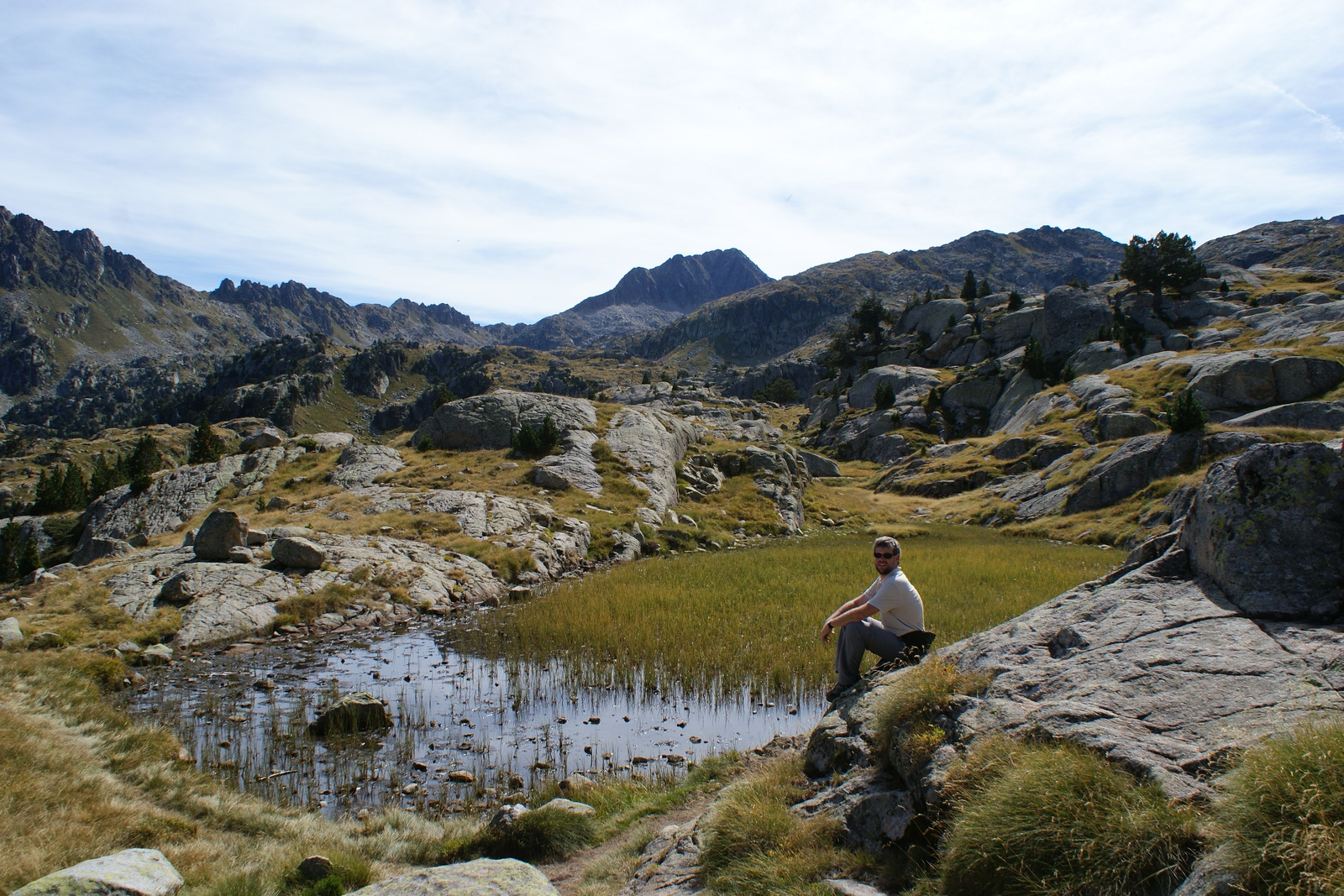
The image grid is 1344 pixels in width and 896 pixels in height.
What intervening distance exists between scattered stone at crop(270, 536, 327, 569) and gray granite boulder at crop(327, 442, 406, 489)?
1572cm

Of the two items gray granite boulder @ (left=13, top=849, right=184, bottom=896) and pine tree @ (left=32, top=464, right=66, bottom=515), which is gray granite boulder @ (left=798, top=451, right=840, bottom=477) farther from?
gray granite boulder @ (left=13, top=849, right=184, bottom=896)

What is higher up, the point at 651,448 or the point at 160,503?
the point at 651,448

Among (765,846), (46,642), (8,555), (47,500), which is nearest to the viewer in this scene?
(765,846)

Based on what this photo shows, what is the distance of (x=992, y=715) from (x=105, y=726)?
13.3 m

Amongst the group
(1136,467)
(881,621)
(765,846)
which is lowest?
(765,846)

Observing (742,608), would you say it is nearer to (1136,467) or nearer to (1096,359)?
(1136,467)

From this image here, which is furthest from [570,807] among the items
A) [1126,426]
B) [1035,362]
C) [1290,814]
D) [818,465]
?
[1035,362]

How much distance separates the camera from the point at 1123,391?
62562mm

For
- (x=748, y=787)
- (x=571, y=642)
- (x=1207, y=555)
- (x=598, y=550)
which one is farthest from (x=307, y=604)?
(x=1207, y=555)

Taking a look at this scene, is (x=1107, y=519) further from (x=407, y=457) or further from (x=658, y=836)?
(x=407, y=457)

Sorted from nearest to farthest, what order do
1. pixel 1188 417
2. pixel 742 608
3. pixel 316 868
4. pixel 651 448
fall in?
pixel 316 868 → pixel 742 608 → pixel 1188 417 → pixel 651 448

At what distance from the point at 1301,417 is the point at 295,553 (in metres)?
62.0

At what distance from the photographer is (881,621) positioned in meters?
10.7

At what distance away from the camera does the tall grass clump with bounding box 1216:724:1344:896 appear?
147 inches
